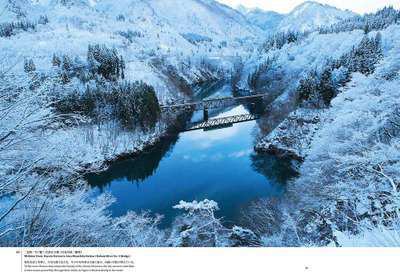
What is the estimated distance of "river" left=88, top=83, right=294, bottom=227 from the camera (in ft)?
14.3

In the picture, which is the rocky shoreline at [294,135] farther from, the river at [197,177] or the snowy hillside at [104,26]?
the snowy hillside at [104,26]

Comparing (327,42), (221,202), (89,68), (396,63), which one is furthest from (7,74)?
(327,42)

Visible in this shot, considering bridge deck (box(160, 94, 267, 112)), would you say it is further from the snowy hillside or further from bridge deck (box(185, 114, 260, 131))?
the snowy hillside

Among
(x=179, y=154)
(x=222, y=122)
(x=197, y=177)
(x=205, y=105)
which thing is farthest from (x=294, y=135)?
(x=205, y=105)

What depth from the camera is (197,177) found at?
4301mm

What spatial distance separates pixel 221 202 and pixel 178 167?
145 centimetres

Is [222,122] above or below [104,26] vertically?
below

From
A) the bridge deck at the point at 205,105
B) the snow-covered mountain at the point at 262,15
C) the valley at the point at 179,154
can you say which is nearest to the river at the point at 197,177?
the valley at the point at 179,154

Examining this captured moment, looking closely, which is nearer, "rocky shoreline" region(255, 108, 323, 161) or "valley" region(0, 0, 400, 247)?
"valley" region(0, 0, 400, 247)

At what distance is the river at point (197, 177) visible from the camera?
14.3 ft

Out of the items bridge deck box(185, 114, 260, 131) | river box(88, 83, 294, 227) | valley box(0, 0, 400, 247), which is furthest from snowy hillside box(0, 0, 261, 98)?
river box(88, 83, 294, 227)

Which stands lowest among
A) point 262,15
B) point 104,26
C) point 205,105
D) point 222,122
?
point 205,105

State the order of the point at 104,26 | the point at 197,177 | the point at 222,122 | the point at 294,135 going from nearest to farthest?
Result: the point at 197,177 → the point at 294,135 → the point at 222,122 → the point at 104,26

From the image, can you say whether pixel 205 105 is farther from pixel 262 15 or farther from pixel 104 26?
pixel 262 15
